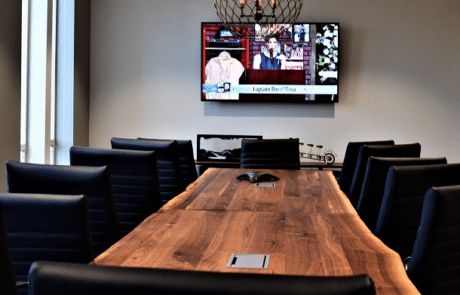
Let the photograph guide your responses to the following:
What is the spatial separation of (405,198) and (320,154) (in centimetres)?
426

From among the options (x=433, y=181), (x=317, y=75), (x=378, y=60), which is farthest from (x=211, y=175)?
(x=378, y=60)

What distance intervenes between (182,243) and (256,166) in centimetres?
348

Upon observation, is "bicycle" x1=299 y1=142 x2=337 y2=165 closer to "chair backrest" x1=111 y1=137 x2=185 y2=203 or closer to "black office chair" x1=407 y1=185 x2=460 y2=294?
"chair backrest" x1=111 y1=137 x2=185 y2=203

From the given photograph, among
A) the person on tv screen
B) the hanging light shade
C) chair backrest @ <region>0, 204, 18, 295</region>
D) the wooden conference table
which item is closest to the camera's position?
chair backrest @ <region>0, 204, 18, 295</region>

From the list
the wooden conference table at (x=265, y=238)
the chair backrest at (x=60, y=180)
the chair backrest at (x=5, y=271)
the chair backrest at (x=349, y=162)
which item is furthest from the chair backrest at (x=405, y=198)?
the chair backrest at (x=349, y=162)

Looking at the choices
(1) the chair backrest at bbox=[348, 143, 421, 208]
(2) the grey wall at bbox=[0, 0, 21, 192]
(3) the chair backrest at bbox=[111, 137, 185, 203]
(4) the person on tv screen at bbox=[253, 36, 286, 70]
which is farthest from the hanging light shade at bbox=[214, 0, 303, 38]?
(2) the grey wall at bbox=[0, 0, 21, 192]

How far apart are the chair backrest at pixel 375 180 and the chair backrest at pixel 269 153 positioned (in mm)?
2109

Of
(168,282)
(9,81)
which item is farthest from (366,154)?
(168,282)

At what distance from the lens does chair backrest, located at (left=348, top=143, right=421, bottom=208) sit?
3.92 meters

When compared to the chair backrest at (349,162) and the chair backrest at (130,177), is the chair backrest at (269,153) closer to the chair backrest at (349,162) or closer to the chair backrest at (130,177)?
the chair backrest at (349,162)

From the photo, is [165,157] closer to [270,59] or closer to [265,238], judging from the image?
[265,238]

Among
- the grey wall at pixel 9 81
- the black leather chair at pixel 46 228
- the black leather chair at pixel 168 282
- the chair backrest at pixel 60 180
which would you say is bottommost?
the black leather chair at pixel 46 228

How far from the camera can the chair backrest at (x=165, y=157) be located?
147 inches

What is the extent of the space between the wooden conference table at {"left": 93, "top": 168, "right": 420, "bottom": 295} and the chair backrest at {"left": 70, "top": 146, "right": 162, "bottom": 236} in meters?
0.16
